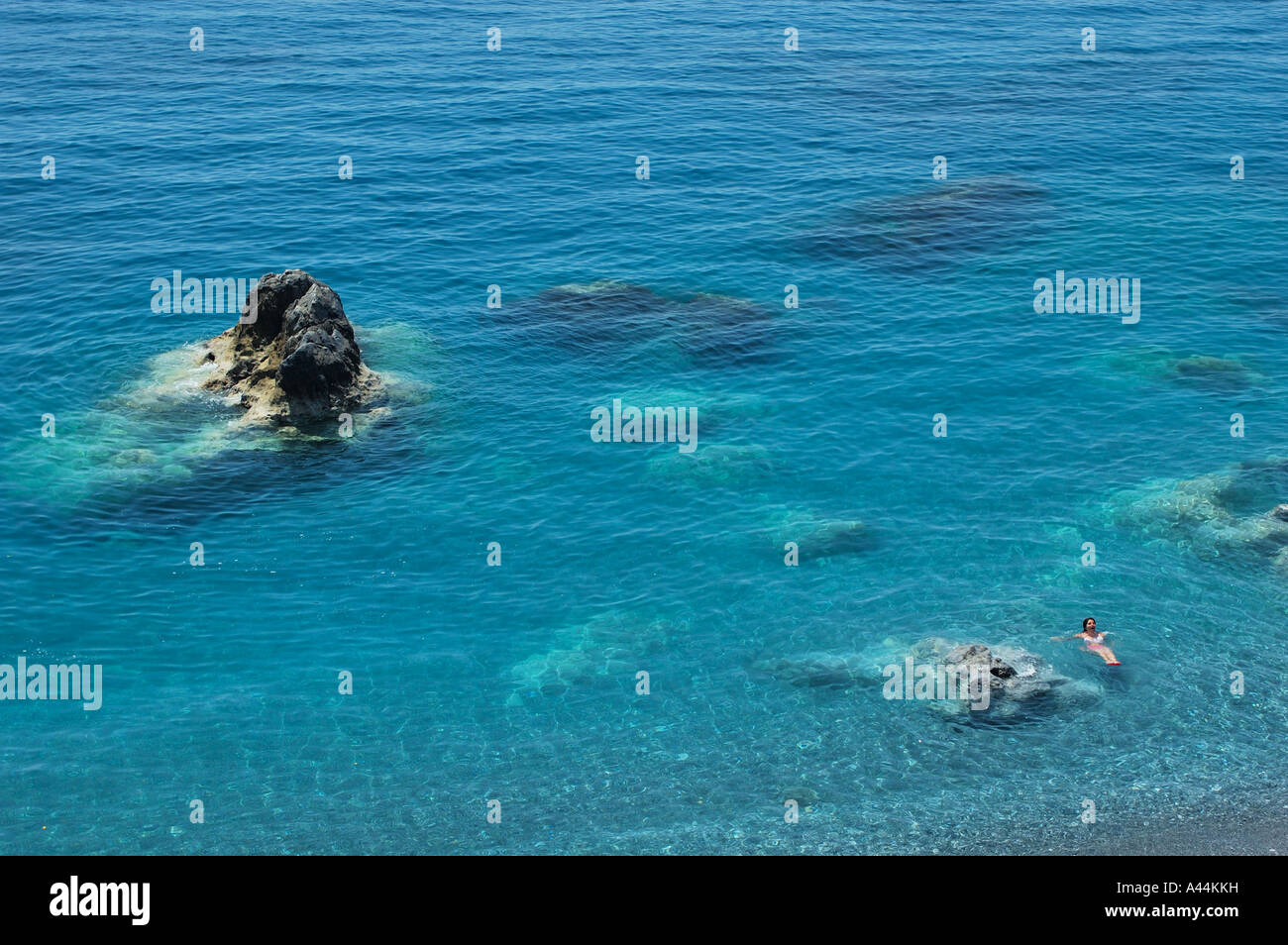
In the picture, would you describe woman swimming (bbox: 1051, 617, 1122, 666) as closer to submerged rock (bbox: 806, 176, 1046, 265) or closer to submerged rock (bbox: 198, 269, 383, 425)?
submerged rock (bbox: 198, 269, 383, 425)

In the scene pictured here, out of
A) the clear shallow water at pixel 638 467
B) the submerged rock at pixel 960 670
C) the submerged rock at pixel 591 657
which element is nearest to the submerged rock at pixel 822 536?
the clear shallow water at pixel 638 467

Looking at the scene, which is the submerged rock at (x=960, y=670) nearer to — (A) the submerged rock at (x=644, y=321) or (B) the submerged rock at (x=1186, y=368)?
(A) the submerged rock at (x=644, y=321)

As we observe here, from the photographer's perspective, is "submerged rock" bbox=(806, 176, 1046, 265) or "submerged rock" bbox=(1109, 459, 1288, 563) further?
"submerged rock" bbox=(806, 176, 1046, 265)

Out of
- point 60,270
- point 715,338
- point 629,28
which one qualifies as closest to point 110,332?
point 60,270

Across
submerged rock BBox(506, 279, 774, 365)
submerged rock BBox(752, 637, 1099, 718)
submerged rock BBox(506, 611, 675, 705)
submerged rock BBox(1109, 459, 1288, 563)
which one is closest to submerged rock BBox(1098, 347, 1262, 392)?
submerged rock BBox(1109, 459, 1288, 563)

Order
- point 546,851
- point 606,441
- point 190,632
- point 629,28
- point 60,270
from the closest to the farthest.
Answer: point 546,851 → point 190,632 → point 606,441 → point 60,270 → point 629,28

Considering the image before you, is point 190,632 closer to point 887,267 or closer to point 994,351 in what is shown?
point 994,351

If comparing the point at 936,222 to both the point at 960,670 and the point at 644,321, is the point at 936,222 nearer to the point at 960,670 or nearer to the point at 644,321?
the point at 644,321

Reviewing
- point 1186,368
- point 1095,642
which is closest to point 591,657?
point 1095,642
